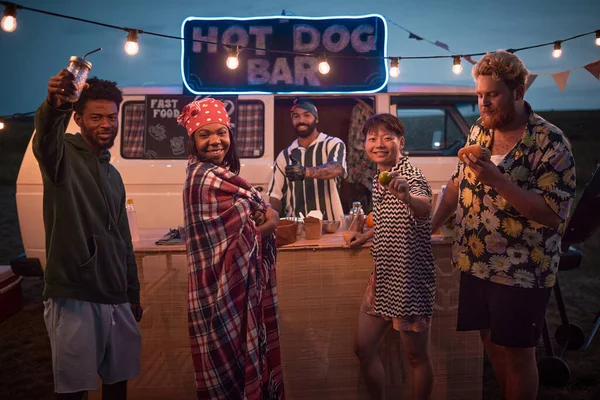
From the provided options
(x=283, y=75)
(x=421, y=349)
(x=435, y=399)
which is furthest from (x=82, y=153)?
(x=283, y=75)

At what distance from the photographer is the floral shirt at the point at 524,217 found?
2377mm

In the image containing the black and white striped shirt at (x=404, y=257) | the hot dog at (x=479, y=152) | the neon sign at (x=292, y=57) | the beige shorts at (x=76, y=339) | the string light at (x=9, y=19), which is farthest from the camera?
the neon sign at (x=292, y=57)

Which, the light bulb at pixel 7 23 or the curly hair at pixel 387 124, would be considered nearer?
the curly hair at pixel 387 124

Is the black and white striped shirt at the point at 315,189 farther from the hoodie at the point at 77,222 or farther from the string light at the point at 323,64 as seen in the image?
the hoodie at the point at 77,222

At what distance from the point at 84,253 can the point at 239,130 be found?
145 inches

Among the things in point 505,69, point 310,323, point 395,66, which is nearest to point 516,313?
point 505,69

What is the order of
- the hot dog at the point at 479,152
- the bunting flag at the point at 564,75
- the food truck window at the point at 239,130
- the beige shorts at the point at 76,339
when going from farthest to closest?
the food truck window at the point at 239,130
the bunting flag at the point at 564,75
the beige shorts at the point at 76,339
the hot dog at the point at 479,152

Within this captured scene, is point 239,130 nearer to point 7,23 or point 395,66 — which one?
point 395,66

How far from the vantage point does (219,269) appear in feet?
8.21

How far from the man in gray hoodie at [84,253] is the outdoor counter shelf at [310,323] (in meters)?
0.56

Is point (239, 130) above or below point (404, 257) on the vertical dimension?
above

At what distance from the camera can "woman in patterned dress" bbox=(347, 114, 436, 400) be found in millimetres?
2758

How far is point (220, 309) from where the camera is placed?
2484mm

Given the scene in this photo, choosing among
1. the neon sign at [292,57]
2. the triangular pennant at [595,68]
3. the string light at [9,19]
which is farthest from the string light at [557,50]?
the string light at [9,19]
